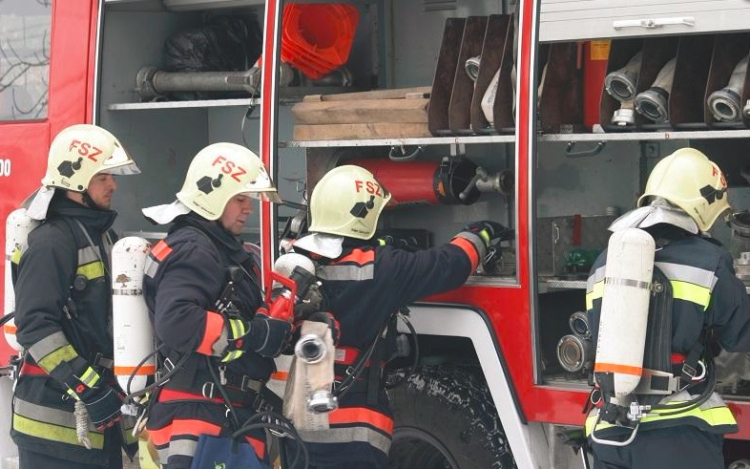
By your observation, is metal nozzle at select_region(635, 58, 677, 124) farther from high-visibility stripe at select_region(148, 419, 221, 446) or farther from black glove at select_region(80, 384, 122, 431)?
black glove at select_region(80, 384, 122, 431)

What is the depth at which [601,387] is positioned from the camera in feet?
14.0

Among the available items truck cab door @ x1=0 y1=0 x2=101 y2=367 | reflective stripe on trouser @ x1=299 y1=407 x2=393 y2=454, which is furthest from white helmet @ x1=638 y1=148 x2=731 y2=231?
truck cab door @ x1=0 y1=0 x2=101 y2=367

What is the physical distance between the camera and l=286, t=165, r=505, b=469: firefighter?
4984mm

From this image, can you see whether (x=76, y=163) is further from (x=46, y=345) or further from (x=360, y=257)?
(x=360, y=257)

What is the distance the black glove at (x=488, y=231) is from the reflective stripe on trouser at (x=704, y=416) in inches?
46.0

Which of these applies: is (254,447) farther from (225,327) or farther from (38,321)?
(38,321)

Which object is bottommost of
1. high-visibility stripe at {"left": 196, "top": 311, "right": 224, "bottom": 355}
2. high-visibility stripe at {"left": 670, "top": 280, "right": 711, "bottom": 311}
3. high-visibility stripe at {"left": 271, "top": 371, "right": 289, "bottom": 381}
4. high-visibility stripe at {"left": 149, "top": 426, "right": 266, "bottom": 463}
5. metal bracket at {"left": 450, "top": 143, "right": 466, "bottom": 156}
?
high-visibility stripe at {"left": 149, "top": 426, "right": 266, "bottom": 463}

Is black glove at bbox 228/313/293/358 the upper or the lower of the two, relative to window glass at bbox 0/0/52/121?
lower

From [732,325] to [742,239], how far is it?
88 cm

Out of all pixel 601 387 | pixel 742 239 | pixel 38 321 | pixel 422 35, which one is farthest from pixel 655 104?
pixel 38 321

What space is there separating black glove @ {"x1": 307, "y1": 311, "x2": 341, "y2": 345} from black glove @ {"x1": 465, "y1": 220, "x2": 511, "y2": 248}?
0.73 metres

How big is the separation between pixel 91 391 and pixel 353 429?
1.03 meters

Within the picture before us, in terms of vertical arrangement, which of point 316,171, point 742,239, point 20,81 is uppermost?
point 20,81

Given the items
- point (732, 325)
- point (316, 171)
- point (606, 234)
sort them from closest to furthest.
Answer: point (732, 325) < point (606, 234) < point (316, 171)
